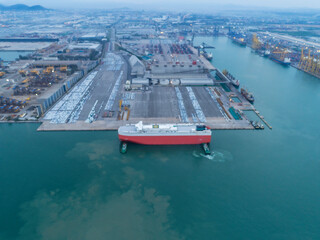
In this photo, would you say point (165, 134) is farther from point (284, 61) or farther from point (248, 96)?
point (284, 61)

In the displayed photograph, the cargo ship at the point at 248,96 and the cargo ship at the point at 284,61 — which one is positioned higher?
the cargo ship at the point at 284,61

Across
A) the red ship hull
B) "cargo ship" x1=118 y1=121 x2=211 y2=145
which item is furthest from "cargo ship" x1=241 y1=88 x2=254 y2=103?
the red ship hull

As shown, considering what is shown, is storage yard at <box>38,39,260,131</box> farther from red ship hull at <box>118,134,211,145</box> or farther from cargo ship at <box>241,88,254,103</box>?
red ship hull at <box>118,134,211,145</box>

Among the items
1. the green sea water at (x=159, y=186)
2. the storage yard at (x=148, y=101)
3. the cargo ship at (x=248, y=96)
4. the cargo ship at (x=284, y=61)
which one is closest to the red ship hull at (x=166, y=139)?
the green sea water at (x=159, y=186)

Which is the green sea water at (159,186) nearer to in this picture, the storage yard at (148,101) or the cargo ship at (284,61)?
the storage yard at (148,101)

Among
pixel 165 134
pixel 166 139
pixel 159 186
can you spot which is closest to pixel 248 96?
pixel 166 139

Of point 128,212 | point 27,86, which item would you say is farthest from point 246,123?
point 27,86
